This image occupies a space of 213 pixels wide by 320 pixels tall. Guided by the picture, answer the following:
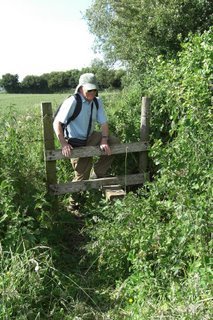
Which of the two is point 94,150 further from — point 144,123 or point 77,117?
point 144,123

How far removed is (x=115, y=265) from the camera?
4.25m

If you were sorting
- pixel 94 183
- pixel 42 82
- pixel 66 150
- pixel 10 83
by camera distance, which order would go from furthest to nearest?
pixel 42 82, pixel 10 83, pixel 94 183, pixel 66 150

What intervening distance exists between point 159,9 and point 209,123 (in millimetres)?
9025

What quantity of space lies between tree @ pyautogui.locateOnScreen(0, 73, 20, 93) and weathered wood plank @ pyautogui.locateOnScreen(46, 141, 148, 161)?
2390 inches

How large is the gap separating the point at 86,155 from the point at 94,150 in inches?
5.4

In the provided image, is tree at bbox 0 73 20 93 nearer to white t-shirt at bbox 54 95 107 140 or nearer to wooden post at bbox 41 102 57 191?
white t-shirt at bbox 54 95 107 140

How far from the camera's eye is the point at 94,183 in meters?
5.71

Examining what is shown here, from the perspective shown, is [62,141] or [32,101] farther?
[32,101]

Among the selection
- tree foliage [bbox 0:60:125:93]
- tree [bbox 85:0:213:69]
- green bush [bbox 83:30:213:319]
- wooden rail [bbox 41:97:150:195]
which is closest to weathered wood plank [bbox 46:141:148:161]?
wooden rail [bbox 41:97:150:195]

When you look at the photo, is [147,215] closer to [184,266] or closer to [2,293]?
[184,266]

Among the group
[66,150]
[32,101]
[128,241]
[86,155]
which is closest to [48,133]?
[66,150]

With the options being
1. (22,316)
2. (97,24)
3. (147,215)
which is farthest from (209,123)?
(97,24)

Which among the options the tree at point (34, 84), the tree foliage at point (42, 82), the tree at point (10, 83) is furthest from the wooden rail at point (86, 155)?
the tree at point (34, 84)

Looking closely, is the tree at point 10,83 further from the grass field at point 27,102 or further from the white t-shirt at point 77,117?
the white t-shirt at point 77,117
